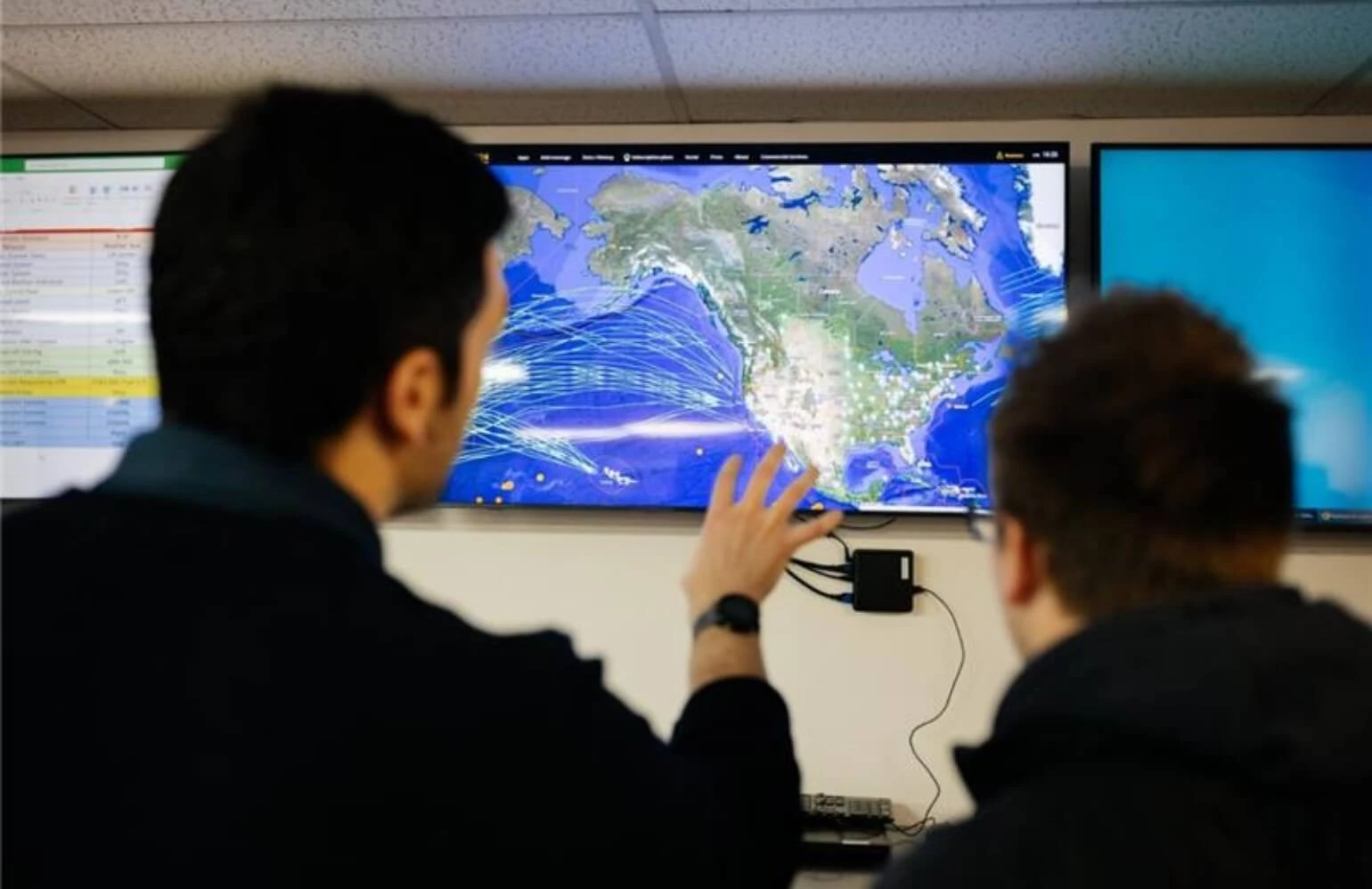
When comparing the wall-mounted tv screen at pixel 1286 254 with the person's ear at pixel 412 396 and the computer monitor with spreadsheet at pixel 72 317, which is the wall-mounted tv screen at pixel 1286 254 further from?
the computer monitor with spreadsheet at pixel 72 317

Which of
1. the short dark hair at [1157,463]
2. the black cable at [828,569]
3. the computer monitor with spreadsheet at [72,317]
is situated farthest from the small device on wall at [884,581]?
the computer monitor with spreadsheet at [72,317]

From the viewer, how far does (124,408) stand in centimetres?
223

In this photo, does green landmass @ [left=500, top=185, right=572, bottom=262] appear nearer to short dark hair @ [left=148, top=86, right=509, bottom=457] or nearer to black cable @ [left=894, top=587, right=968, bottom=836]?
black cable @ [left=894, top=587, right=968, bottom=836]

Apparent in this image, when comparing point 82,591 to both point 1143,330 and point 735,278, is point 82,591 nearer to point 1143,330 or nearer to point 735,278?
point 1143,330

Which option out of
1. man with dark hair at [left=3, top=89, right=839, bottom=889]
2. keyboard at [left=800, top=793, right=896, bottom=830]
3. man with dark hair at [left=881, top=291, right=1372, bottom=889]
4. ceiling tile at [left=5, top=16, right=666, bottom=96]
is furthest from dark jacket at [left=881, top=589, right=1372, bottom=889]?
ceiling tile at [left=5, top=16, right=666, bottom=96]

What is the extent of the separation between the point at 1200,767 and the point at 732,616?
0.47 m

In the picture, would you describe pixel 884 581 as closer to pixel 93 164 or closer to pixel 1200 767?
pixel 1200 767

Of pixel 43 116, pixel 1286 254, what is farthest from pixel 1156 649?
pixel 43 116

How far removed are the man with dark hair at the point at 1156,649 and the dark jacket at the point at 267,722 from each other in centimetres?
25

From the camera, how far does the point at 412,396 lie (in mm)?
779

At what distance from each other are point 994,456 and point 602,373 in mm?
1392

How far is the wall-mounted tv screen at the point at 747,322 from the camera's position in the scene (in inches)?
80.9

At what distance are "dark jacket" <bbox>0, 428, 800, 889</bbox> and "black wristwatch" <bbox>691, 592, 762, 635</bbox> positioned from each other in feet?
0.98

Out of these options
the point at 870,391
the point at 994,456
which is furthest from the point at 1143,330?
the point at 870,391
